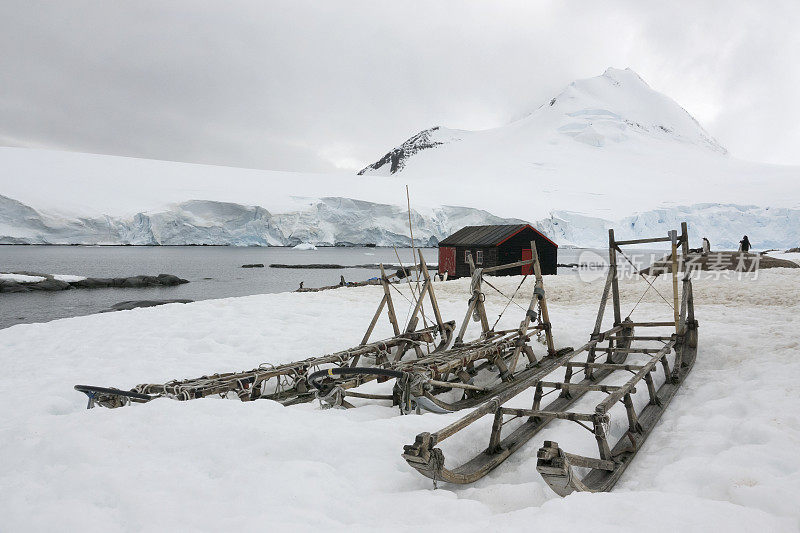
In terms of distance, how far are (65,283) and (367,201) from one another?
42.9 meters

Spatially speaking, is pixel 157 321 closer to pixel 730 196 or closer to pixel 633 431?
pixel 633 431

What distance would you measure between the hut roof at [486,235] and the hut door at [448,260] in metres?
0.40

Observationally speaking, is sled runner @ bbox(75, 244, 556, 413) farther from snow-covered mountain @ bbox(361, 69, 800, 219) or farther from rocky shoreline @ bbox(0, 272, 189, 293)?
snow-covered mountain @ bbox(361, 69, 800, 219)

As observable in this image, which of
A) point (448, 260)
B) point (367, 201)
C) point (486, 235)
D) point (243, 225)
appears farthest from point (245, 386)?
point (243, 225)

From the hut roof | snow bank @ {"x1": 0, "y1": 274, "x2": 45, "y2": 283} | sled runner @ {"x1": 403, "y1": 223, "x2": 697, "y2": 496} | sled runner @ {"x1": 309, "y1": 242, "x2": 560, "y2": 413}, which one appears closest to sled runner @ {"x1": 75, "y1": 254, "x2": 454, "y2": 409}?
sled runner @ {"x1": 309, "y1": 242, "x2": 560, "y2": 413}

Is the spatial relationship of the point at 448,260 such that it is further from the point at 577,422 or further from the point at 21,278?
the point at 21,278

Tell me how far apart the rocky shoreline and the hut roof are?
22.2 meters

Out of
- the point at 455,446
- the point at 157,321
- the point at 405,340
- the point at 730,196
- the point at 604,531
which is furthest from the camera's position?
the point at 730,196

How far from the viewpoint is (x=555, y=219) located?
6756 centimetres

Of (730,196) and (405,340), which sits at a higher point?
(730,196)

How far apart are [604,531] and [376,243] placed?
68667 mm

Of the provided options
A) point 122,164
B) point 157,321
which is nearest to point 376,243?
point 157,321

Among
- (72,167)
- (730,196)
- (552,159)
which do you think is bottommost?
(730,196)

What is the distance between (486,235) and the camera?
2759 cm
